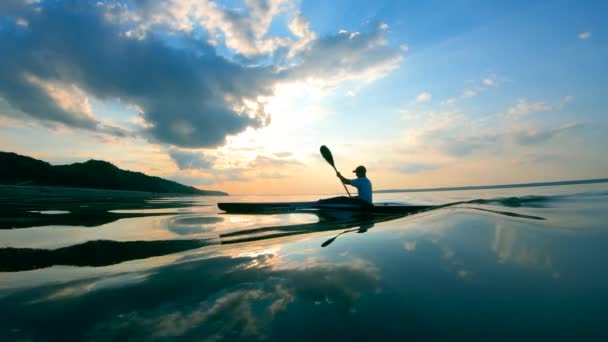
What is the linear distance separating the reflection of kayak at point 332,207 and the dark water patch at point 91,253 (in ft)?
17.7

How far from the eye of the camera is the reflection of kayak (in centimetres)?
909

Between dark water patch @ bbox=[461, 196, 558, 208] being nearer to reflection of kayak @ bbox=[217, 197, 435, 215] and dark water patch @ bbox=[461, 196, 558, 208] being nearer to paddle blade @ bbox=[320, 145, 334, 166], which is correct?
reflection of kayak @ bbox=[217, 197, 435, 215]

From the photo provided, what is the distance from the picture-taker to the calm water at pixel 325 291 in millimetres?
1493

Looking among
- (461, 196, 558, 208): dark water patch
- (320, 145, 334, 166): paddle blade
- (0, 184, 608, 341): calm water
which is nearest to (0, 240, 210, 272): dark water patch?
(0, 184, 608, 341): calm water

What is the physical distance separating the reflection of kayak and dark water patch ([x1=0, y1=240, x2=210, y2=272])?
5.38 m

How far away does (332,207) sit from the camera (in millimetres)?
9203

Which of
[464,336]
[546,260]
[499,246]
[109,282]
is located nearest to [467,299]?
[464,336]

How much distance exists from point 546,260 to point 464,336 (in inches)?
77.8

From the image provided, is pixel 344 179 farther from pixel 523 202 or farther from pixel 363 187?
pixel 523 202

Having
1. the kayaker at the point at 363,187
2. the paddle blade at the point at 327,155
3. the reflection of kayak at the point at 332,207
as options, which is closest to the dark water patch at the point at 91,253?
the reflection of kayak at the point at 332,207

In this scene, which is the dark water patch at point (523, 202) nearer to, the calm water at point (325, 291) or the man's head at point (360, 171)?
the man's head at point (360, 171)

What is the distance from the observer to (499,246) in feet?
10.2

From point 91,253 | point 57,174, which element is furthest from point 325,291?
point 57,174

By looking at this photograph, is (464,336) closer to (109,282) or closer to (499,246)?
(499,246)
